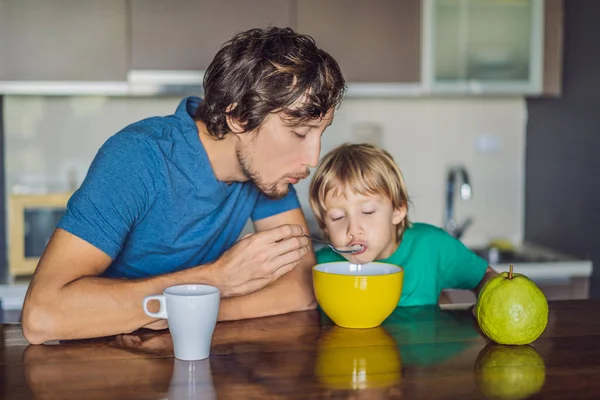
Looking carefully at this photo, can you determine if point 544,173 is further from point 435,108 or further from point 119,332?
point 119,332

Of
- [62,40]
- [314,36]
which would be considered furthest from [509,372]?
[62,40]

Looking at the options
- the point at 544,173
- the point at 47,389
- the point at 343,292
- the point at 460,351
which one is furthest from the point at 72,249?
the point at 544,173

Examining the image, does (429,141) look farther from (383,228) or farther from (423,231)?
(383,228)

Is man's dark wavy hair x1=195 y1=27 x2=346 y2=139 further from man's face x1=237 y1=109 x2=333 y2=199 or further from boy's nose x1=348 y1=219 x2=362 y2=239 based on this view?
boy's nose x1=348 y1=219 x2=362 y2=239

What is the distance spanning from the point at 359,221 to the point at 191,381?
2.38 ft

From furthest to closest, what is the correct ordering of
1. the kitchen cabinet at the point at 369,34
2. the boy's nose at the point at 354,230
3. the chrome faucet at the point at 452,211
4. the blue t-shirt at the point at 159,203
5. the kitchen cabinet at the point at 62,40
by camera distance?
the chrome faucet at the point at 452,211 < the kitchen cabinet at the point at 369,34 < the kitchen cabinet at the point at 62,40 < the boy's nose at the point at 354,230 < the blue t-shirt at the point at 159,203

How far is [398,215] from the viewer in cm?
181

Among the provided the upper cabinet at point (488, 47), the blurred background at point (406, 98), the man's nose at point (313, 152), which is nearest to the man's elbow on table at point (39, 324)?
the man's nose at point (313, 152)

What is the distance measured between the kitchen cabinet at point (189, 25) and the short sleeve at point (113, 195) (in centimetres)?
134

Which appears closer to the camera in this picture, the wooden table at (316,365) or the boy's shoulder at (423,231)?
the wooden table at (316,365)

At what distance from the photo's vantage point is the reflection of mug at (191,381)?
1.03m

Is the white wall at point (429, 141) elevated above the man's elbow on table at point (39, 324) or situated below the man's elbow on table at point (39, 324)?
above

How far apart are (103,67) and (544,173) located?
1874mm

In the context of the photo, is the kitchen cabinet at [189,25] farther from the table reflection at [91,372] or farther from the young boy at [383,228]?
the table reflection at [91,372]
